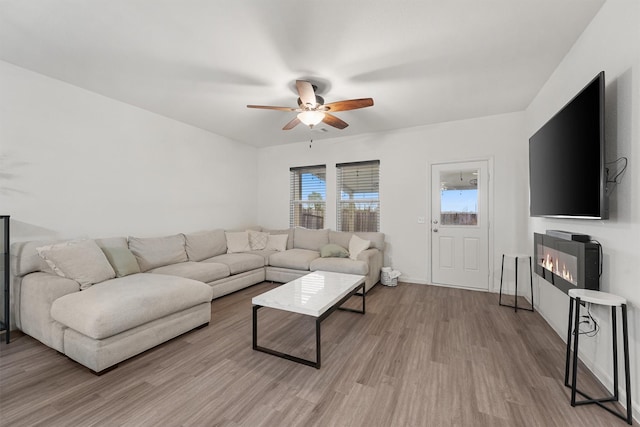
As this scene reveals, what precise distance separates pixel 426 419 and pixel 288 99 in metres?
3.43

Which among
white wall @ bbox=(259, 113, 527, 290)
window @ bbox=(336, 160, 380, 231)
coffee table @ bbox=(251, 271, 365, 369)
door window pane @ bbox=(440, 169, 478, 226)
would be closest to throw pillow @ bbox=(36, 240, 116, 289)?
coffee table @ bbox=(251, 271, 365, 369)

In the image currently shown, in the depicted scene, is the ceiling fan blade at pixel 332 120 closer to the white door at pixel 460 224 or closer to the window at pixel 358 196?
the window at pixel 358 196

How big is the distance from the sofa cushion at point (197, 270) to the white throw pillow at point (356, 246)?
194cm

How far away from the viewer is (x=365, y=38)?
2.20 meters

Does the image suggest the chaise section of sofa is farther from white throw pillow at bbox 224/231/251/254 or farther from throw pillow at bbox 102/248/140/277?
white throw pillow at bbox 224/231/251/254

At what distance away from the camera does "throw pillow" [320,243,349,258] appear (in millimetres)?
4363

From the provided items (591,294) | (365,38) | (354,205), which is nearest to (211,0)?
(365,38)

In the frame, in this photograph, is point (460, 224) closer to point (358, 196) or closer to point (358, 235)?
point (358, 235)

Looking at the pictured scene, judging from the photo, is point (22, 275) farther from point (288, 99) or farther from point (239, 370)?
point (288, 99)

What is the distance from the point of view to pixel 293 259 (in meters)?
4.31

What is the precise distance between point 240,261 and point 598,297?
384cm

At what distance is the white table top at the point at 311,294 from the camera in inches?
86.6

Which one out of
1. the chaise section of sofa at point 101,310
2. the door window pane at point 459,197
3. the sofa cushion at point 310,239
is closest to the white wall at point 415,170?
the door window pane at point 459,197

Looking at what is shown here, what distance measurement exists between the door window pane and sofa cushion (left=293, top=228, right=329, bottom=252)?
2.08m
